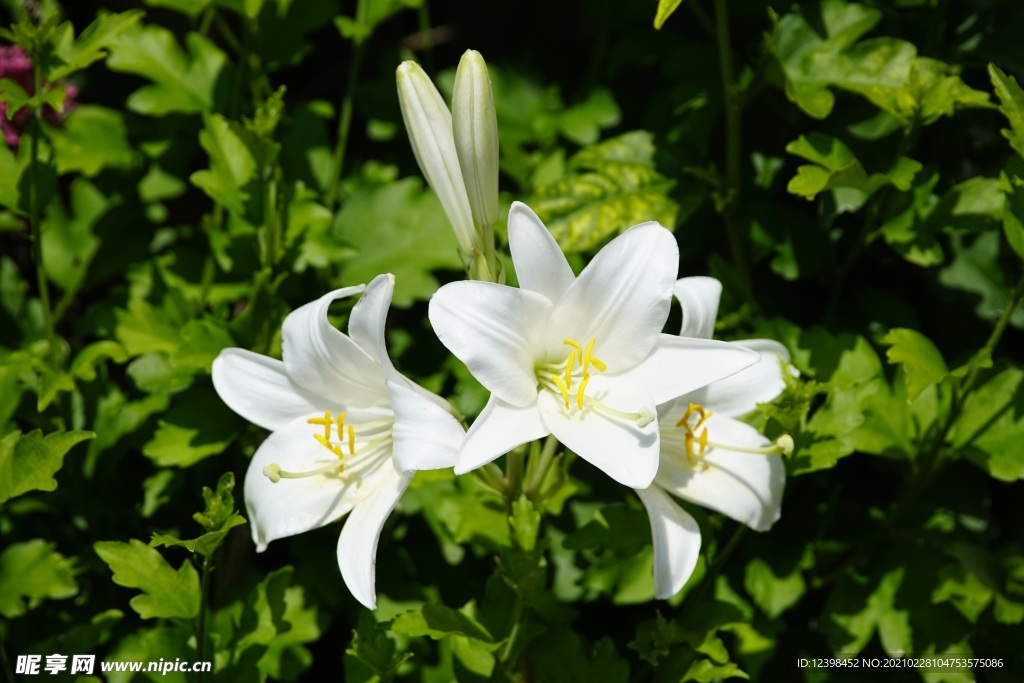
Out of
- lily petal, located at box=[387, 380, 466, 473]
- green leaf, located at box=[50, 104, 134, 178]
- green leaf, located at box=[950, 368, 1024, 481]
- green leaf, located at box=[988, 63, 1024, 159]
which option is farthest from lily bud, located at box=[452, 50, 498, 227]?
green leaf, located at box=[50, 104, 134, 178]

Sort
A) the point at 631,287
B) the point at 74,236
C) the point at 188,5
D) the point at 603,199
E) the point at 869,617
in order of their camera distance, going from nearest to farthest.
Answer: the point at 631,287 < the point at 869,617 < the point at 603,199 < the point at 188,5 < the point at 74,236

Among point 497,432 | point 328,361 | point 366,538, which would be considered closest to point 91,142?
point 328,361

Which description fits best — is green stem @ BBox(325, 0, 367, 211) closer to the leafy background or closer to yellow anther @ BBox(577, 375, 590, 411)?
the leafy background

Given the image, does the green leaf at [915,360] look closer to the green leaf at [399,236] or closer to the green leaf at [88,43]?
the green leaf at [399,236]

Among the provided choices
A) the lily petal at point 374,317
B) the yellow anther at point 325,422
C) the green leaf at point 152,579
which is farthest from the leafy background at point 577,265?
the lily petal at point 374,317

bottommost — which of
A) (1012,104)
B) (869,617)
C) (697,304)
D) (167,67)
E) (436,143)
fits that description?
(869,617)

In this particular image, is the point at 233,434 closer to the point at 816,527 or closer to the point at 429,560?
the point at 429,560

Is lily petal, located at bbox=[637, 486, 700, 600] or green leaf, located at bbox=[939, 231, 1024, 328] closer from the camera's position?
Result: lily petal, located at bbox=[637, 486, 700, 600]

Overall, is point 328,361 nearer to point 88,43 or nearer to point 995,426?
point 88,43
